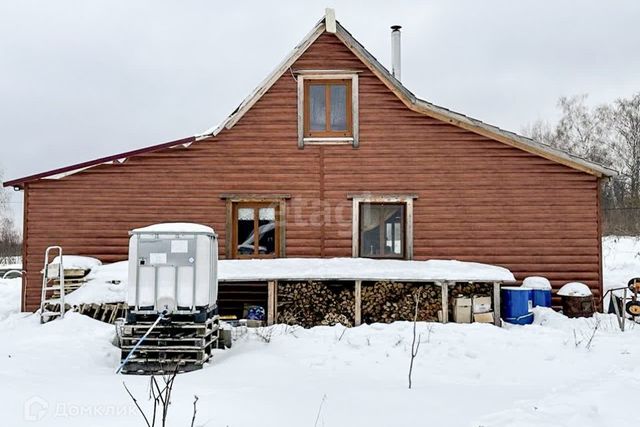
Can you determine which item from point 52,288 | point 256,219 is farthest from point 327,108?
point 52,288

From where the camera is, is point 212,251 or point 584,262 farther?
point 584,262

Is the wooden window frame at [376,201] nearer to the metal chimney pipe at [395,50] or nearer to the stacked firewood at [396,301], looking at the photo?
the stacked firewood at [396,301]

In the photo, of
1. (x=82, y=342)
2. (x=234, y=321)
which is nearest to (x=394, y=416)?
(x=82, y=342)

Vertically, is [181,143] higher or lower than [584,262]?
higher

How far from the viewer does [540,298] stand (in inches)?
477

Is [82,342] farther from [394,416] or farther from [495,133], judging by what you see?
[495,133]

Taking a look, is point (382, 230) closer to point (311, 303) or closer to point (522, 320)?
point (311, 303)

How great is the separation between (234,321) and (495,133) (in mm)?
7461

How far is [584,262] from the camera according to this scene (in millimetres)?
12672

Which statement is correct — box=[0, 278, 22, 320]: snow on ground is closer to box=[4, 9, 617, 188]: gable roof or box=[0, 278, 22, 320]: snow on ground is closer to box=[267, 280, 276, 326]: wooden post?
box=[4, 9, 617, 188]: gable roof

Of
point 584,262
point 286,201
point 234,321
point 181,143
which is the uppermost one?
point 181,143

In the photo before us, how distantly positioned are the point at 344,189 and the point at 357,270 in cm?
231

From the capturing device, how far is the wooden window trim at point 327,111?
13.1 meters

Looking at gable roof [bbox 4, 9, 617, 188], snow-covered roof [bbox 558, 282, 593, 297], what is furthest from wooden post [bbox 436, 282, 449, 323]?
gable roof [bbox 4, 9, 617, 188]
